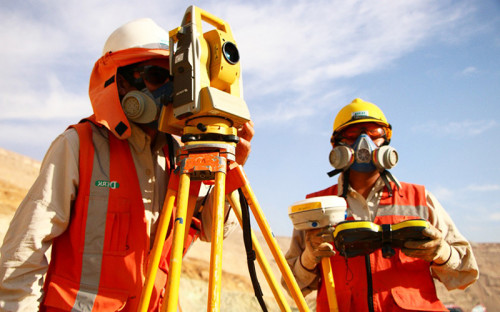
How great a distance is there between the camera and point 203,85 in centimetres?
199

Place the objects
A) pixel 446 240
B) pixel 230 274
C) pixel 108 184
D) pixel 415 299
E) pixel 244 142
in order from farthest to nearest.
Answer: pixel 230 274
pixel 446 240
pixel 415 299
pixel 244 142
pixel 108 184

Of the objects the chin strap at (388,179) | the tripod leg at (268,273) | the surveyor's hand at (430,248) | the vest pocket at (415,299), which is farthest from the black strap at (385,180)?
the tripod leg at (268,273)

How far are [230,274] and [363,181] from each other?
38.8 feet

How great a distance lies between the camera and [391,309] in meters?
2.78

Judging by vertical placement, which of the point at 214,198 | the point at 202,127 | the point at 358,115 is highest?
the point at 358,115

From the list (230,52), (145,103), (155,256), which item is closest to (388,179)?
(230,52)

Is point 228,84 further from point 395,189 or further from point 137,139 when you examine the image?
point 395,189

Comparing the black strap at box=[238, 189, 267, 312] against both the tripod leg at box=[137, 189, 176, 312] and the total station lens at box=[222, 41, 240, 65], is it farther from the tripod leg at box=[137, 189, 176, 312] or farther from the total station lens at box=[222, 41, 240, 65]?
the total station lens at box=[222, 41, 240, 65]

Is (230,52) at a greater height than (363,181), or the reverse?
(230,52)

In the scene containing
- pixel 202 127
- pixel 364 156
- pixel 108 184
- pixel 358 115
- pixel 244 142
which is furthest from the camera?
pixel 358 115

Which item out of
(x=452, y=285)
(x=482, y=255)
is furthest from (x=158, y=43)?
(x=482, y=255)

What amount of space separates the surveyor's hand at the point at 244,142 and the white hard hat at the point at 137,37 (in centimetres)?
69

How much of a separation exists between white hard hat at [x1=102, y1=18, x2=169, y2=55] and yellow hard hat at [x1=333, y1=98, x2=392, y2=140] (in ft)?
5.40

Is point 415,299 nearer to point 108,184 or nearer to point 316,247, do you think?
point 316,247
